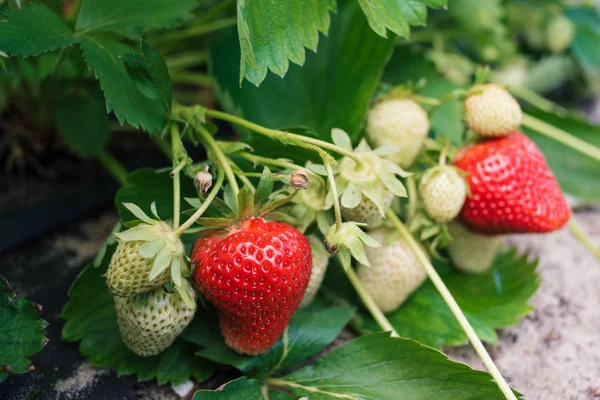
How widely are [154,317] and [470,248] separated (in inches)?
18.1

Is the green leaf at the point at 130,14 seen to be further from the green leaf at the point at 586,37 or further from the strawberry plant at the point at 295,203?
the green leaf at the point at 586,37

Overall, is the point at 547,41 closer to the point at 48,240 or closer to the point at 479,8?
the point at 479,8

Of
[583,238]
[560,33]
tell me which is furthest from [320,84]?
[560,33]

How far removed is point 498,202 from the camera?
77cm

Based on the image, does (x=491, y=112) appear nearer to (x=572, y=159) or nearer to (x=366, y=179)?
(x=366, y=179)

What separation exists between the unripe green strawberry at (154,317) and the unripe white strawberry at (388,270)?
260mm

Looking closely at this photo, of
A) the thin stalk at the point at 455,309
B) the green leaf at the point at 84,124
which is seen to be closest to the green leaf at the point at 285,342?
the thin stalk at the point at 455,309

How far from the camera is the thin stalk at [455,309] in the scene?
63 centimetres

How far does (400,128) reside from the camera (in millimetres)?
785

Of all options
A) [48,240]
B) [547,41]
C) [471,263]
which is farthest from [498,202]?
[547,41]

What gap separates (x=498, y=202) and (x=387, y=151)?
0.18 m

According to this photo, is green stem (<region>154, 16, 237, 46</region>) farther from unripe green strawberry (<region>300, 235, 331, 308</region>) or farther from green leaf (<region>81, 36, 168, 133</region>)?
unripe green strawberry (<region>300, 235, 331, 308</region>)

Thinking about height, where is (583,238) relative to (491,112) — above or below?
below

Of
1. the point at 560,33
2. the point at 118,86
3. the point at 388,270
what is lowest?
the point at 388,270
